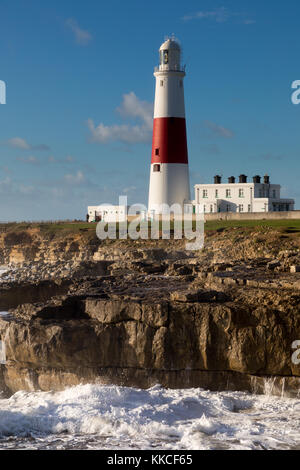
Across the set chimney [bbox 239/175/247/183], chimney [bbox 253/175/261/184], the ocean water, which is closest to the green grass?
chimney [bbox 253/175/261/184]

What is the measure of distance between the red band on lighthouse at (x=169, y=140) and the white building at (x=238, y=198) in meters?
8.66

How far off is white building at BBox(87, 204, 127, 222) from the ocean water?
39718mm

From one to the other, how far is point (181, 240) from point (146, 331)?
25.0 m

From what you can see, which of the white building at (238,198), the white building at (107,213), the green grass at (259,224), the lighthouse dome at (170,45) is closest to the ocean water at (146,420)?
the green grass at (259,224)

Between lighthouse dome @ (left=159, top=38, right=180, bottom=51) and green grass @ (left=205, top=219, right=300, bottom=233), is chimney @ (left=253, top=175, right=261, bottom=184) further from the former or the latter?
lighthouse dome @ (left=159, top=38, right=180, bottom=51)

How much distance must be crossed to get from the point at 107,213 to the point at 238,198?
37.5 feet

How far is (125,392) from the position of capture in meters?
14.0

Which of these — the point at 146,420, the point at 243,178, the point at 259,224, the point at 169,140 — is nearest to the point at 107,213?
the point at 243,178

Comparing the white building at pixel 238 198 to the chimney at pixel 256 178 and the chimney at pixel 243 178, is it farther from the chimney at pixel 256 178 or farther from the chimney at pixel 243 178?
the chimney at pixel 243 178

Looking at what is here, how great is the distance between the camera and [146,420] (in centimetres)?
1270
